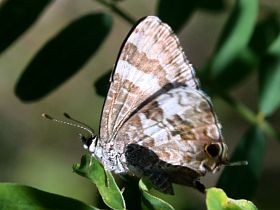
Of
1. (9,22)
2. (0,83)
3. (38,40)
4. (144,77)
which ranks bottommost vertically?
(0,83)

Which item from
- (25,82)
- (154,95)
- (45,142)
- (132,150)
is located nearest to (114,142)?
(132,150)

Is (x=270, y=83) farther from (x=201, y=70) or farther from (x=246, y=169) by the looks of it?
(x=246, y=169)

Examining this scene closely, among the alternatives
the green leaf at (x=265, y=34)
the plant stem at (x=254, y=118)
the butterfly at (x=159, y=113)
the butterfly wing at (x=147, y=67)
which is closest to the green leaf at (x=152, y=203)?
the butterfly at (x=159, y=113)

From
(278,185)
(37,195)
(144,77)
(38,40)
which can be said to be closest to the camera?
(37,195)

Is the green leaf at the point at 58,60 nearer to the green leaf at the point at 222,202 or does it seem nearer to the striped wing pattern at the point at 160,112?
the striped wing pattern at the point at 160,112

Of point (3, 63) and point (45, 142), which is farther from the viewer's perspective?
point (3, 63)

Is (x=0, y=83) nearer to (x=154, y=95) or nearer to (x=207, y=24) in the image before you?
(x=207, y=24)
